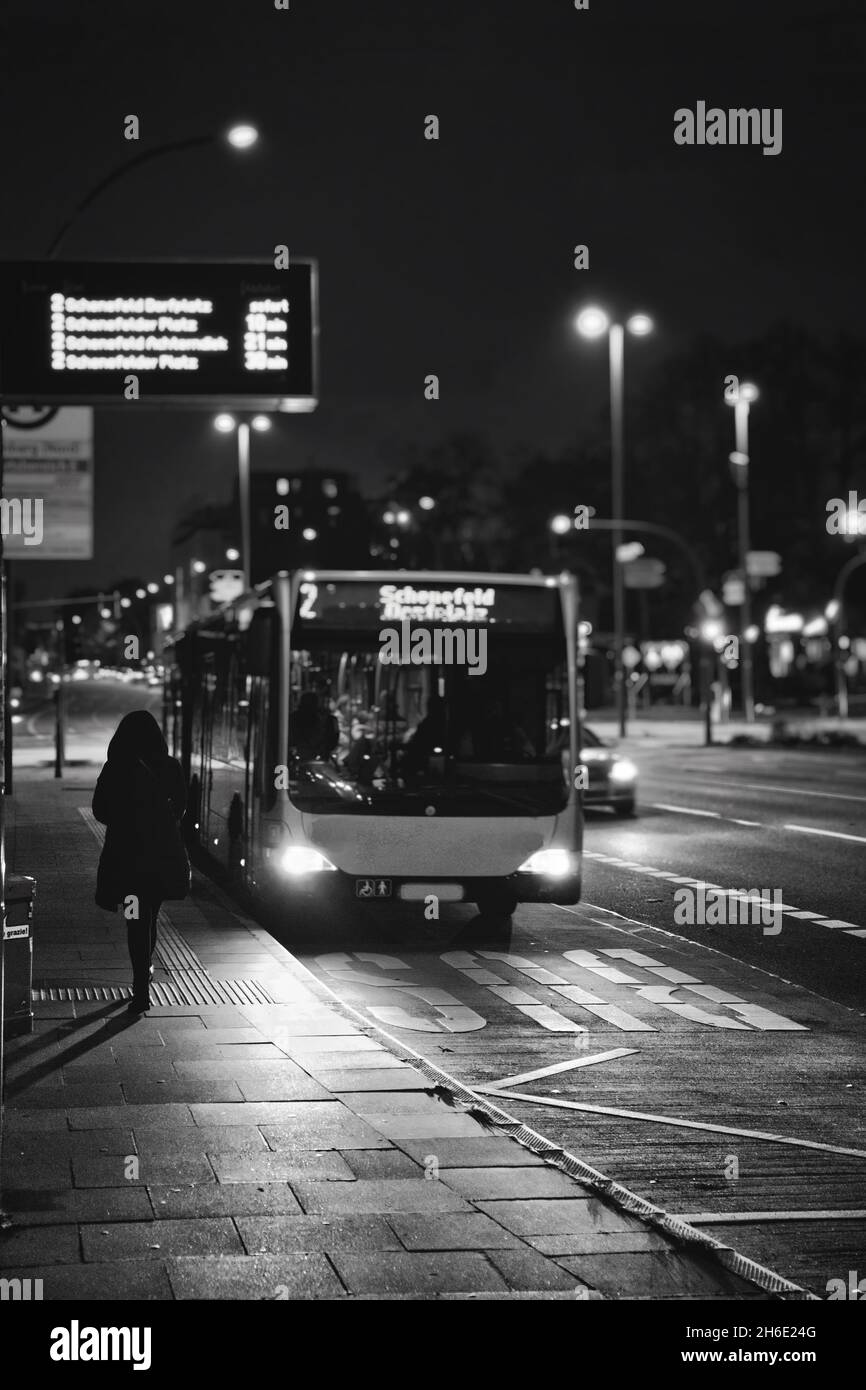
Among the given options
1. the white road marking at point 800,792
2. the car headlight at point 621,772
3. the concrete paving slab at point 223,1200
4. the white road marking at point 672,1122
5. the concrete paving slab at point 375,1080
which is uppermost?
the car headlight at point 621,772

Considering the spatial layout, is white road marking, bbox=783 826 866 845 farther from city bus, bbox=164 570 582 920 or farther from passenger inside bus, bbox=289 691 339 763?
passenger inside bus, bbox=289 691 339 763

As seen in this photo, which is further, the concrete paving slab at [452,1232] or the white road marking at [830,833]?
the white road marking at [830,833]

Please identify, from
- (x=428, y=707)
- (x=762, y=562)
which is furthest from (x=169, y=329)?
(x=762, y=562)

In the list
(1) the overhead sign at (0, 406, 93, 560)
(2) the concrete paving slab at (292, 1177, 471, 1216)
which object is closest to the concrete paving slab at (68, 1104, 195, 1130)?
(2) the concrete paving slab at (292, 1177, 471, 1216)

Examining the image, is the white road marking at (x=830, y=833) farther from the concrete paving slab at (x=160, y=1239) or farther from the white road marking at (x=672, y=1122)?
the concrete paving slab at (x=160, y=1239)

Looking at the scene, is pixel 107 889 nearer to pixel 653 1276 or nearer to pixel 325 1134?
pixel 325 1134

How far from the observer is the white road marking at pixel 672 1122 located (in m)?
6.97

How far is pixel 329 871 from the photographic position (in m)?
13.1

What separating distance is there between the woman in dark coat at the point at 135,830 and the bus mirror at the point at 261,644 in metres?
3.60

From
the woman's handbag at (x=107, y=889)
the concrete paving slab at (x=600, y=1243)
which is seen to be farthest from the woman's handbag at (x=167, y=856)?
the concrete paving slab at (x=600, y=1243)

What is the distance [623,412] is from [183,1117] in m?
63.6

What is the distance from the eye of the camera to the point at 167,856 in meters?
9.77

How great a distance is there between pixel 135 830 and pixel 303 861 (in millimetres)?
3467
